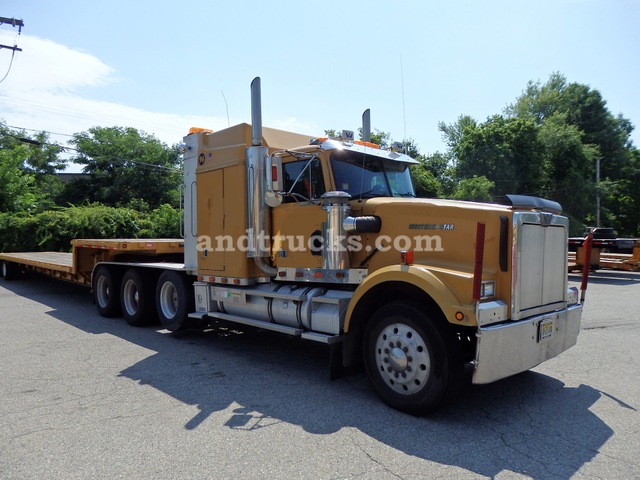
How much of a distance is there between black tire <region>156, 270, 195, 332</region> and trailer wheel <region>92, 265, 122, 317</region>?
1.64 m

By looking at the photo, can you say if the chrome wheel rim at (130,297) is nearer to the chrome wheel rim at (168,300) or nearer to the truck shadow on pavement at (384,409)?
the chrome wheel rim at (168,300)

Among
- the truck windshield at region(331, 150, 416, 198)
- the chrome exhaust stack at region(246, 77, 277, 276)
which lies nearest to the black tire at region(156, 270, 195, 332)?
the chrome exhaust stack at region(246, 77, 277, 276)

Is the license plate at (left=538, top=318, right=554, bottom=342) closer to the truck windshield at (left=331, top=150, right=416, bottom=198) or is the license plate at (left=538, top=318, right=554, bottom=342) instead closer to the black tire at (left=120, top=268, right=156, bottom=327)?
the truck windshield at (left=331, top=150, right=416, bottom=198)

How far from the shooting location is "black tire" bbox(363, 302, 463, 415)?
4.19 meters

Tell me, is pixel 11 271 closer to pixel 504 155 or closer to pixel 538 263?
pixel 538 263

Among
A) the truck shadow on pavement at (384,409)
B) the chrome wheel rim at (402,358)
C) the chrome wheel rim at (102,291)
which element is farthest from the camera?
the chrome wheel rim at (102,291)

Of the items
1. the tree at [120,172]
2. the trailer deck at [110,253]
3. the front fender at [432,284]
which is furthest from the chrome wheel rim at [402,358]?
the tree at [120,172]

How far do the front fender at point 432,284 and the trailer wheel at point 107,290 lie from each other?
21.2ft

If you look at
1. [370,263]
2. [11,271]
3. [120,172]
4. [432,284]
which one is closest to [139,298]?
[370,263]

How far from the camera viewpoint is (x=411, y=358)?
4398 mm

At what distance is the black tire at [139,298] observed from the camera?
8.66 m

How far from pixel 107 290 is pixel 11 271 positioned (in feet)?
28.9

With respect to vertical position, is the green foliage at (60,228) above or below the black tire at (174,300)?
above

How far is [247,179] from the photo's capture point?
21.1ft
